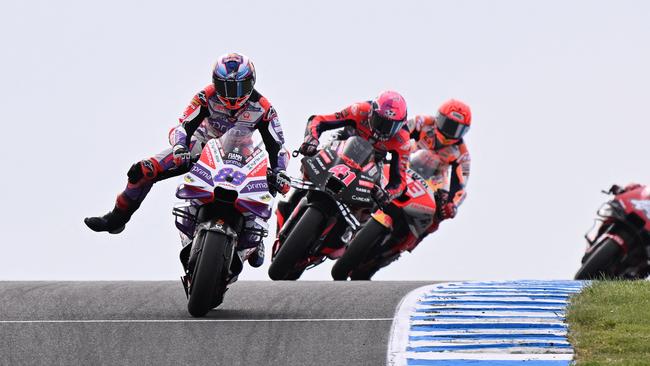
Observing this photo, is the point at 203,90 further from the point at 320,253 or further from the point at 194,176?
the point at 320,253

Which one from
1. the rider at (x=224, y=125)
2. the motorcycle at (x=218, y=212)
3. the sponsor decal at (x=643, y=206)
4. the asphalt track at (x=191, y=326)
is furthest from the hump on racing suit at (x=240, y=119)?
the sponsor decal at (x=643, y=206)

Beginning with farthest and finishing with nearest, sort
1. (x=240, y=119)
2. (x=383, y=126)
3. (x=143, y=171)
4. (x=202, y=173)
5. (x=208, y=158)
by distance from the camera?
(x=383, y=126) < (x=143, y=171) < (x=240, y=119) < (x=208, y=158) < (x=202, y=173)

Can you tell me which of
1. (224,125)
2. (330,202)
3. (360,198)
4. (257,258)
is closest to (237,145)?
(257,258)

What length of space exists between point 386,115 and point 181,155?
221 inches

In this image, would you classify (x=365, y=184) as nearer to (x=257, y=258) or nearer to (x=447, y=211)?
(x=447, y=211)

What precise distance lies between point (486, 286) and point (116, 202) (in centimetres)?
334

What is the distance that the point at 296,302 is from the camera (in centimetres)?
1203

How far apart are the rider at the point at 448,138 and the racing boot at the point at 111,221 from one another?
7069 millimetres

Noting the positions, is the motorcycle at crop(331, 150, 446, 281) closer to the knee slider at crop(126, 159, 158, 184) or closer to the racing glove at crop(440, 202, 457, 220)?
the racing glove at crop(440, 202, 457, 220)

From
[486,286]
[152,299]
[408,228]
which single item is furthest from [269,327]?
[408,228]

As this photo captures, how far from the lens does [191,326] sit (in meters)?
10.6

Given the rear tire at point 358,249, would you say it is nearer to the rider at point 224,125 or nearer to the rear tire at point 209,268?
the rider at point 224,125

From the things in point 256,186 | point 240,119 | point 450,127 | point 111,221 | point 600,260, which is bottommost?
point 600,260

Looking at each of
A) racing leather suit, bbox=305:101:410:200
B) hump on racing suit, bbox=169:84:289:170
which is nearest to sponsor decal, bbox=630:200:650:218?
racing leather suit, bbox=305:101:410:200
